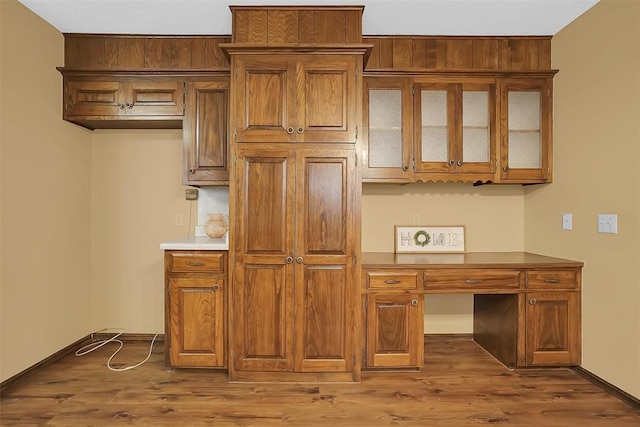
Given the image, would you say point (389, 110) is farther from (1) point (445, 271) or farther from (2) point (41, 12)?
(2) point (41, 12)

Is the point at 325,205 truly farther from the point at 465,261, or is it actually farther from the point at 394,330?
the point at 465,261

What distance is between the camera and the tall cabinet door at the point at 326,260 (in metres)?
Result: 2.64

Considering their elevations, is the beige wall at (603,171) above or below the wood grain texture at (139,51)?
below

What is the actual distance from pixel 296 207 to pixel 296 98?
73 centimetres

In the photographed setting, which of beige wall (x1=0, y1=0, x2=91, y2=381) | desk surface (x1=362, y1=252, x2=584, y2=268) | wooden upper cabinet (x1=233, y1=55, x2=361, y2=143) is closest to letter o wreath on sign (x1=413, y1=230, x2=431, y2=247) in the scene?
desk surface (x1=362, y1=252, x2=584, y2=268)

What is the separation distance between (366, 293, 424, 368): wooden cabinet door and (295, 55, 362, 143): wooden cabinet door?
1161 millimetres

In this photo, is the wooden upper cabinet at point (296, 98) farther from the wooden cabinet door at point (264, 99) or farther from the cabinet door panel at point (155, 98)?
the cabinet door panel at point (155, 98)

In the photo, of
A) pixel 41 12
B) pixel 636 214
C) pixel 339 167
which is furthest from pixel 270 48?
pixel 636 214

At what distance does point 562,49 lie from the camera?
3006 mm

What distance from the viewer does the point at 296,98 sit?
8.66ft

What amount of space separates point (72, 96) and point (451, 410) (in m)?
3.49

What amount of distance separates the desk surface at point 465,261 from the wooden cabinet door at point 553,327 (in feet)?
0.72

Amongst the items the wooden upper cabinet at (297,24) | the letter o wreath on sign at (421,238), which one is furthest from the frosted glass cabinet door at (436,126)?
the wooden upper cabinet at (297,24)

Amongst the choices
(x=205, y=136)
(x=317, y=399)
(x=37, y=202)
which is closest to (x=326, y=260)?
(x=317, y=399)
